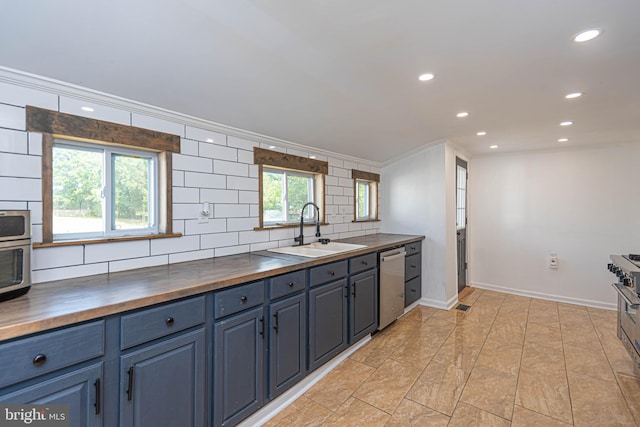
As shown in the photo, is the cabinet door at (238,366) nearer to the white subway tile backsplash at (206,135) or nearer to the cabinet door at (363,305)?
the cabinet door at (363,305)

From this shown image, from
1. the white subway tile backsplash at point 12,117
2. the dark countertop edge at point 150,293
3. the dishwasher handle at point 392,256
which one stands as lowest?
the dishwasher handle at point 392,256

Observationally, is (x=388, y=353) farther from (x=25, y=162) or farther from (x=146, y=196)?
(x=25, y=162)

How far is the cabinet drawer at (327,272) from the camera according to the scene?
2.15 metres

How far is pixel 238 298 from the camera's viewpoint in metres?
1.64

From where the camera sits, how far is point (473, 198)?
472cm

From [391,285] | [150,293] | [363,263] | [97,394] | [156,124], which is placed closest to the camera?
[97,394]

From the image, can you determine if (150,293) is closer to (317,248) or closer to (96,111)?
(96,111)

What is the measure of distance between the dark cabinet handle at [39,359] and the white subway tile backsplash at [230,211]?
51.0 inches

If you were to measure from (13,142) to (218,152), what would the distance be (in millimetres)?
1083

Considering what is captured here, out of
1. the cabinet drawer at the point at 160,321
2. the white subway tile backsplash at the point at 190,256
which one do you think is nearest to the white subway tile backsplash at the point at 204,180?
the white subway tile backsplash at the point at 190,256

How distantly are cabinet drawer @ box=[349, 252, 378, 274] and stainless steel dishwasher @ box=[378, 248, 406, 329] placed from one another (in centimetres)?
12

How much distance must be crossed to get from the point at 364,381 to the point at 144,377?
1.55 m

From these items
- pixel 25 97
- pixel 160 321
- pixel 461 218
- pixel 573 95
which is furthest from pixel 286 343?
pixel 461 218

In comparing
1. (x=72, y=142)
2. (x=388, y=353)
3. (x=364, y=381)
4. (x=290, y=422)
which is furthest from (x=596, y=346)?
(x=72, y=142)
